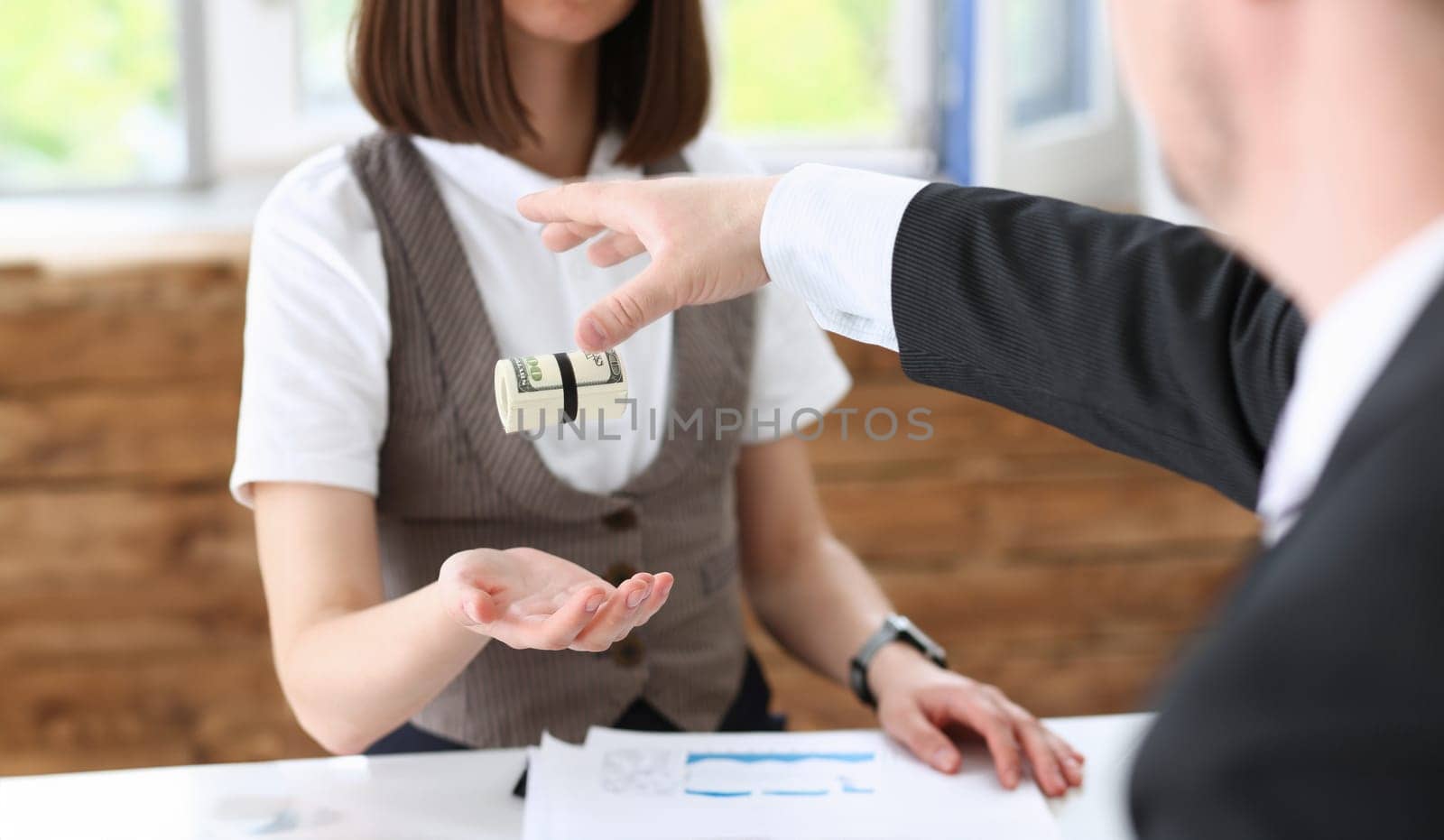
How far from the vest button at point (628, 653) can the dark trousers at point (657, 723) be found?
0.03m

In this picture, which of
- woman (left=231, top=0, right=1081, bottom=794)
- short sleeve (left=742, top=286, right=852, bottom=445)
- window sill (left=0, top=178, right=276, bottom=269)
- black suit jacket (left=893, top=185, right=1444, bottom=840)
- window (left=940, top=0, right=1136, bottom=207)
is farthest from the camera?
window (left=940, top=0, right=1136, bottom=207)

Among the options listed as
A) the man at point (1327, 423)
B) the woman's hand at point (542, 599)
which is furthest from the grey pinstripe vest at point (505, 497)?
the man at point (1327, 423)

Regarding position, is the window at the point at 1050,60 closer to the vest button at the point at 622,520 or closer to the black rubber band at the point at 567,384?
the vest button at the point at 622,520

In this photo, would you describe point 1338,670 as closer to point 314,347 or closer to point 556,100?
point 314,347

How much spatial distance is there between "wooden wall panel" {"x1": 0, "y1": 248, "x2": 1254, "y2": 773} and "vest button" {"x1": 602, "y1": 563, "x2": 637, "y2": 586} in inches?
30.6

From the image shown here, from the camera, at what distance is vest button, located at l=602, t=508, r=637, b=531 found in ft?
3.36

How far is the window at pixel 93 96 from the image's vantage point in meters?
1.97

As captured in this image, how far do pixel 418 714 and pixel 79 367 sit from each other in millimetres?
872

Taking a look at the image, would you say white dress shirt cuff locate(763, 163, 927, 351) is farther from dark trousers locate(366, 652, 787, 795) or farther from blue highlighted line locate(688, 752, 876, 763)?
dark trousers locate(366, 652, 787, 795)

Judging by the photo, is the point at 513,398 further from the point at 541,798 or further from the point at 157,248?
the point at 157,248

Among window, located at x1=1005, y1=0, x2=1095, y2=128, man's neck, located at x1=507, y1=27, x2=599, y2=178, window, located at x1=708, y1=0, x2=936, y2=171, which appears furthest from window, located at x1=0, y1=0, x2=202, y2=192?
window, located at x1=1005, y1=0, x2=1095, y2=128

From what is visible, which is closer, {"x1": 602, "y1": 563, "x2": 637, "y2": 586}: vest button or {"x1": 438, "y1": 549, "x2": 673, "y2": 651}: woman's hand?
{"x1": 438, "y1": 549, "x2": 673, "y2": 651}: woman's hand

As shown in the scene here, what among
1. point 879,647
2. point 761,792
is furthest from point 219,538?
point 761,792

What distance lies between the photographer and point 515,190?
1.06 meters
